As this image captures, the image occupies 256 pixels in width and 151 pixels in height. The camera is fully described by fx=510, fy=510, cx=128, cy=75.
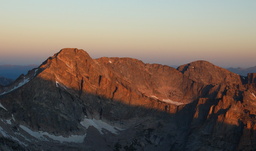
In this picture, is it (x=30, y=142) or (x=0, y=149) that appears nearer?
(x=0, y=149)

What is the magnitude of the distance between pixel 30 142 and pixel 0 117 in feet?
55.2

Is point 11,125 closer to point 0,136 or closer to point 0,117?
point 0,117

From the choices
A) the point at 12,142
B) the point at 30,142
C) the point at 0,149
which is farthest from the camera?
the point at 30,142

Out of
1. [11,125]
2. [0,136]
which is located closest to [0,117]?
[11,125]

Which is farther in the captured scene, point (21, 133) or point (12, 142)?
point (21, 133)

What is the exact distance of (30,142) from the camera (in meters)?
194

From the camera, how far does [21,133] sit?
19838cm

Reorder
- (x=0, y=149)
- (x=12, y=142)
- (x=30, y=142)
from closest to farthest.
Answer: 1. (x=0, y=149)
2. (x=12, y=142)
3. (x=30, y=142)

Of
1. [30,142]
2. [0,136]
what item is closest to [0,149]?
[0,136]

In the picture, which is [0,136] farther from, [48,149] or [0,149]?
[48,149]

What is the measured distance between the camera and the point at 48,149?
197125mm

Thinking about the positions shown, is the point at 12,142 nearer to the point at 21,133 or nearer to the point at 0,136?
the point at 0,136

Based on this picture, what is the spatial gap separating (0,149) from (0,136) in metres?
11.1

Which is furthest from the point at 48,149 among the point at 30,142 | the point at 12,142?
the point at 12,142
